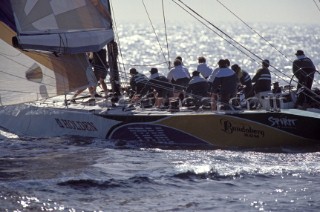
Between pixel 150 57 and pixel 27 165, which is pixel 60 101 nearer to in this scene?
pixel 27 165

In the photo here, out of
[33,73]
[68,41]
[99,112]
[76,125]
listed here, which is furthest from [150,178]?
[33,73]

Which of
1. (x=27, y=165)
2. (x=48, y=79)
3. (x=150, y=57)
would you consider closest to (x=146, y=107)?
(x=48, y=79)

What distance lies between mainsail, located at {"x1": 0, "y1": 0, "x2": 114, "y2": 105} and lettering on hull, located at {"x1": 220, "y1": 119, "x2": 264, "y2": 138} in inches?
122

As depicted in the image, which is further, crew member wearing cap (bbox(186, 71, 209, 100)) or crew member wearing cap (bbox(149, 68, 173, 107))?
crew member wearing cap (bbox(149, 68, 173, 107))

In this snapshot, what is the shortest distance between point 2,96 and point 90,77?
1.77 metres

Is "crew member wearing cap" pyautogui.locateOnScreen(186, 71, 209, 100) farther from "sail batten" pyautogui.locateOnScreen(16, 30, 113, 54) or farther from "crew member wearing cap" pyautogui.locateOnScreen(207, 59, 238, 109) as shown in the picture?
"sail batten" pyautogui.locateOnScreen(16, 30, 113, 54)

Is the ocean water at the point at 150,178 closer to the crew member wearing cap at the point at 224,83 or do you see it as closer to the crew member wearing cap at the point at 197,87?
the crew member wearing cap at the point at 224,83

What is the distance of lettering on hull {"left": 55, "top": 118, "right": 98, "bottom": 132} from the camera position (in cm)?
1934

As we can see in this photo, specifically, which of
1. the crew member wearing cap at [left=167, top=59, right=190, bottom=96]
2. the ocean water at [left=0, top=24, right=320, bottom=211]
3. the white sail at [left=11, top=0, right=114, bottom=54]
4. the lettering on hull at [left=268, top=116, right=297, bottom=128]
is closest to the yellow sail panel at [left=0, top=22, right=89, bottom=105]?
the white sail at [left=11, top=0, right=114, bottom=54]

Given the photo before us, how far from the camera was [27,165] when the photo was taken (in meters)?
16.5

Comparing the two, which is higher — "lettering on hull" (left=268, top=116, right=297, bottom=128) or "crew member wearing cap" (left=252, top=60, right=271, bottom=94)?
"crew member wearing cap" (left=252, top=60, right=271, bottom=94)

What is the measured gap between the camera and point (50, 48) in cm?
1881

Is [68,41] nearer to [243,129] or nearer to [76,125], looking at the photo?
[76,125]

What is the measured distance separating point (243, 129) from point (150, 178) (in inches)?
129
